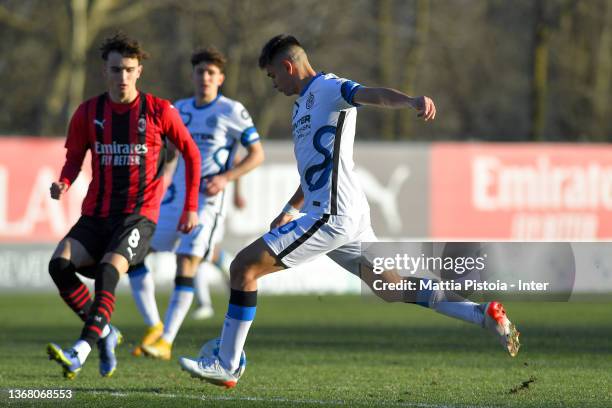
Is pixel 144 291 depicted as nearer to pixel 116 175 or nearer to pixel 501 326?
pixel 116 175

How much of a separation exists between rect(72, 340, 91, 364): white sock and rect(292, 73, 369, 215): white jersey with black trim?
166cm

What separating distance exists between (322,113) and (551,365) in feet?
11.0

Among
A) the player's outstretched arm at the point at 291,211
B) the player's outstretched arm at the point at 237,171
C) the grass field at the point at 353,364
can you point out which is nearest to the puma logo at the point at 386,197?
the grass field at the point at 353,364

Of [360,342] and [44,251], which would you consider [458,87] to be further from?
[360,342]

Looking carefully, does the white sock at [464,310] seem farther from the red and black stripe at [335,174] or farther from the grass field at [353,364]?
the red and black stripe at [335,174]

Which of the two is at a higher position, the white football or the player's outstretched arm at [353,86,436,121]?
the player's outstretched arm at [353,86,436,121]

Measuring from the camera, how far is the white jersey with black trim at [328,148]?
7539 millimetres

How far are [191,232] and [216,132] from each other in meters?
0.95

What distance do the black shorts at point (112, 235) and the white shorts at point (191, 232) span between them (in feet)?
6.80

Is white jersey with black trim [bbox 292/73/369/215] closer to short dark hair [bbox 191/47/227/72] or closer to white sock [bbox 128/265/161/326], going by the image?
white sock [bbox 128/265/161/326]

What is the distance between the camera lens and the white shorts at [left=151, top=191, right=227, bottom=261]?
35.9 feet

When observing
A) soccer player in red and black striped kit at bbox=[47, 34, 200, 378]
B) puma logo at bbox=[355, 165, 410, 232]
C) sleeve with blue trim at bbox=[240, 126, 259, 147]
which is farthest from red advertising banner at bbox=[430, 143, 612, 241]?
soccer player in red and black striped kit at bbox=[47, 34, 200, 378]

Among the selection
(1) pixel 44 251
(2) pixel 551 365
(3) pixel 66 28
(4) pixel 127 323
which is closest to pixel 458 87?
(3) pixel 66 28

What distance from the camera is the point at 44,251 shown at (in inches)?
757
